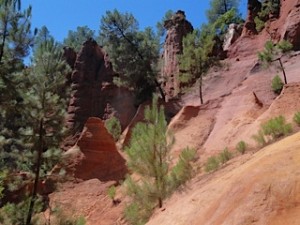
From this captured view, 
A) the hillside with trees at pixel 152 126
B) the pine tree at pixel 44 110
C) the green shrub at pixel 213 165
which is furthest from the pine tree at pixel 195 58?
the green shrub at pixel 213 165

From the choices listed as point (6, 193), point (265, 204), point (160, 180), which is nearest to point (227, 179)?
point (265, 204)

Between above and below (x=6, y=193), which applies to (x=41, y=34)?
above

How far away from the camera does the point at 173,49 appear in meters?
37.7

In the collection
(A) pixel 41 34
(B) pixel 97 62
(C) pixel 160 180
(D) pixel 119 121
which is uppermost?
(B) pixel 97 62

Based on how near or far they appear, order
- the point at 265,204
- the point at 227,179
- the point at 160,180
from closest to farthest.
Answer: the point at 265,204 → the point at 227,179 → the point at 160,180

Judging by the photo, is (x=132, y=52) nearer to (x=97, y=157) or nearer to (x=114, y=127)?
(x=114, y=127)

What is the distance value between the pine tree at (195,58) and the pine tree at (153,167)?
1584cm

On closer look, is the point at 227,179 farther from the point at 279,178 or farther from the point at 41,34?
the point at 41,34

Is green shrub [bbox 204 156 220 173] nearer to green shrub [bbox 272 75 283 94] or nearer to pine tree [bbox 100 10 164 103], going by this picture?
green shrub [bbox 272 75 283 94]

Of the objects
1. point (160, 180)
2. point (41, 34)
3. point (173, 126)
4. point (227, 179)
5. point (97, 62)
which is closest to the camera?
point (227, 179)

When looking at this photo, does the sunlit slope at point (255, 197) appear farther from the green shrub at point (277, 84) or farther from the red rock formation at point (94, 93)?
the red rock formation at point (94, 93)

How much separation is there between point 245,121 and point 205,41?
39.1ft

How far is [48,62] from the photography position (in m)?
19.0

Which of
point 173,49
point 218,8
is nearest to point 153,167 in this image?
point 173,49
